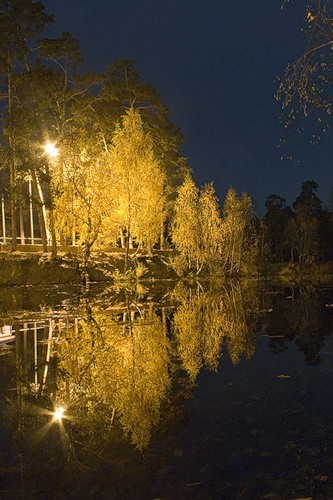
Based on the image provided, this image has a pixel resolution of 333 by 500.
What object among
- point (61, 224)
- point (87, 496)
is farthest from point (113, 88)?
point (87, 496)

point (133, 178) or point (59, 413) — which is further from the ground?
point (133, 178)

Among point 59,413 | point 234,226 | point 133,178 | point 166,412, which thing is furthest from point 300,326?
point 234,226

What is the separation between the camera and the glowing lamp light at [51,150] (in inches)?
1091

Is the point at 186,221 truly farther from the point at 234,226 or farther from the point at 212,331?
the point at 212,331

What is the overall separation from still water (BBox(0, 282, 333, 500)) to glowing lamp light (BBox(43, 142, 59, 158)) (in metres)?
17.5

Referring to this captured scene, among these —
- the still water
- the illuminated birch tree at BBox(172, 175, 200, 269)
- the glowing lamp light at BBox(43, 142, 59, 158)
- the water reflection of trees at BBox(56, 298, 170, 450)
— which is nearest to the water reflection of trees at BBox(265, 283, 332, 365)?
the still water

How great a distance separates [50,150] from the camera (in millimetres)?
27719

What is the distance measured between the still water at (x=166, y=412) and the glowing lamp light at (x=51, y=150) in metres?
17.5

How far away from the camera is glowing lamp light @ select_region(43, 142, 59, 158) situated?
2772 centimetres

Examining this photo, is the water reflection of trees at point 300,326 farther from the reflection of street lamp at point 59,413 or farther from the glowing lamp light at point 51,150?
the glowing lamp light at point 51,150

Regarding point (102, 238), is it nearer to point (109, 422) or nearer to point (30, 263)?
point (30, 263)

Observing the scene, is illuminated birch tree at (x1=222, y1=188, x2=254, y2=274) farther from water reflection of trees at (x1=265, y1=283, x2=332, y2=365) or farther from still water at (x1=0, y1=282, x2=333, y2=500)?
still water at (x1=0, y1=282, x2=333, y2=500)

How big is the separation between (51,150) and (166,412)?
24.3 metres

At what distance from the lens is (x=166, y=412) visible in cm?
590
